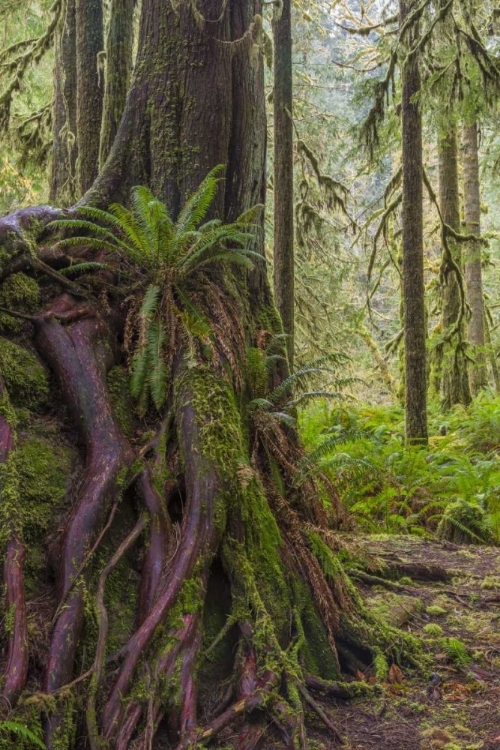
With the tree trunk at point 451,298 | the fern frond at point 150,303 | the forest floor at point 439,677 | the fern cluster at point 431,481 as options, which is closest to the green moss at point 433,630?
the forest floor at point 439,677

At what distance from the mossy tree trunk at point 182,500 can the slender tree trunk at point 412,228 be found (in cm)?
424

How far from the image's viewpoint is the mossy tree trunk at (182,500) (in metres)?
2.42

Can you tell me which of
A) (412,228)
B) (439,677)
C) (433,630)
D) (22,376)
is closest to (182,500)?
(22,376)

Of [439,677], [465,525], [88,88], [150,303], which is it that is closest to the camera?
[439,677]

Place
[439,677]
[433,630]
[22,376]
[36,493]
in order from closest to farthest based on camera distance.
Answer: [36,493]
[439,677]
[22,376]
[433,630]

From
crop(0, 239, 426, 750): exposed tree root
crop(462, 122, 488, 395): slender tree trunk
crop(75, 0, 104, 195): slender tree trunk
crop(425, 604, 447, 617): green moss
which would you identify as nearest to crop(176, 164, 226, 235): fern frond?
crop(0, 239, 426, 750): exposed tree root

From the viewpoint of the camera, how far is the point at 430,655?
3289 mm

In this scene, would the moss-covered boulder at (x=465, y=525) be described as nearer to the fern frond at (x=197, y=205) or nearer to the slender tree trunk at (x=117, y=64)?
the fern frond at (x=197, y=205)

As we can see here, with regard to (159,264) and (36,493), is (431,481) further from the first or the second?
(36,493)

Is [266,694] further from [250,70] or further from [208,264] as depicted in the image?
[250,70]

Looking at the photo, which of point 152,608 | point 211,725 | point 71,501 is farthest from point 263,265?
point 211,725

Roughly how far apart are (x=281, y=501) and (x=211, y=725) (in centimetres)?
131

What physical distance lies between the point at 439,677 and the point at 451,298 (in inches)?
337

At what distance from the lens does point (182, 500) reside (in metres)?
3.11
